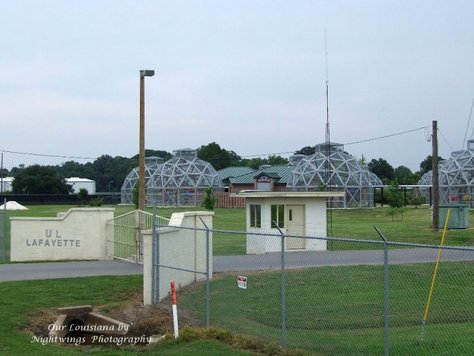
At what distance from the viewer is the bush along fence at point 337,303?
9969 mm

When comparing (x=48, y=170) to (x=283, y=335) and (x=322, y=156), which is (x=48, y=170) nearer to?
(x=322, y=156)

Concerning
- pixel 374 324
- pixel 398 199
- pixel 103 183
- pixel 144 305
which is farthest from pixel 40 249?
pixel 103 183

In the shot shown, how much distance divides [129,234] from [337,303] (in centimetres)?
1102

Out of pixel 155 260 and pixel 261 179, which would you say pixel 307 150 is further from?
pixel 155 260

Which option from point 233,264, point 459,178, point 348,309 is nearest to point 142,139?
point 233,264

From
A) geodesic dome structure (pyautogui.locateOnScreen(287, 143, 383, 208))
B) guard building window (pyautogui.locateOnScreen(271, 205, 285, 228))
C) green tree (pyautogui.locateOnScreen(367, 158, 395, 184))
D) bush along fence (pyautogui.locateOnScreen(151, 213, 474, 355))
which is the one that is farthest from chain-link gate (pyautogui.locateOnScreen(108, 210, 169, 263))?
green tree (pyautogui.locateOnScreen(367, 158, 395, 184))

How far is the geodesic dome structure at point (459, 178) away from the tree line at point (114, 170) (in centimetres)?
2278

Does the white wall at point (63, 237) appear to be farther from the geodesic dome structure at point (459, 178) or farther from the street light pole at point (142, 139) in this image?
the geodesic dome structure at point (459, 178)

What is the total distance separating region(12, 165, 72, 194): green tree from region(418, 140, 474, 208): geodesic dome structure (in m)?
57.4

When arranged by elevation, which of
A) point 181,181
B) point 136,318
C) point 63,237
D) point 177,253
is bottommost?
point 136,318

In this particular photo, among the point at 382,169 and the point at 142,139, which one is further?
the point at 382,169

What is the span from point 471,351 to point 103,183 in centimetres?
14470

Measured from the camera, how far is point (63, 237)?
75.4 ft

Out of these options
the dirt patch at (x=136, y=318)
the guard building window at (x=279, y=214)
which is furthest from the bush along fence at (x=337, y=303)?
the guard building window at (x=279, y=214)
